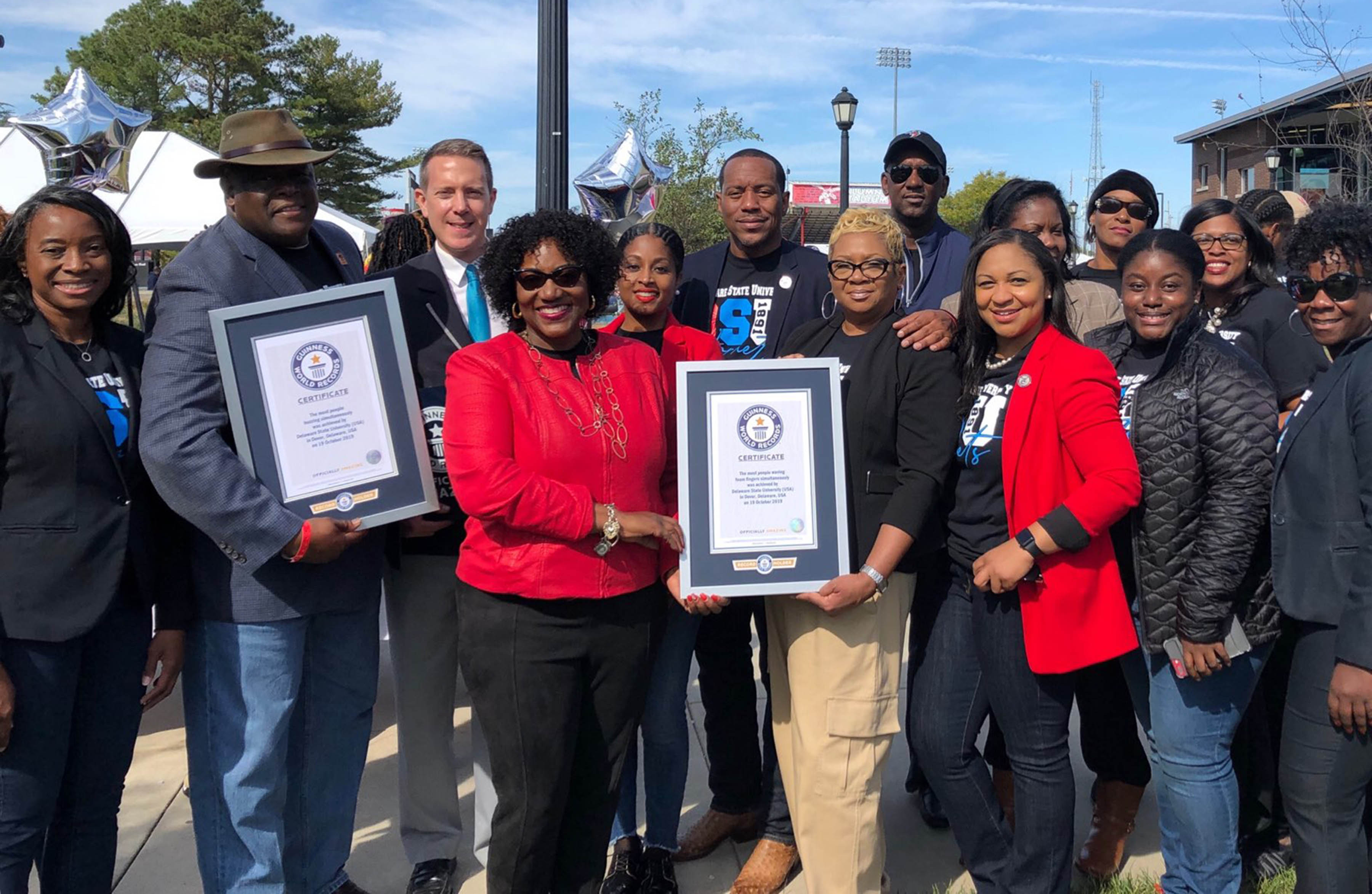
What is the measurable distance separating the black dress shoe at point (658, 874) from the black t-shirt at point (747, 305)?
1913 millimetres

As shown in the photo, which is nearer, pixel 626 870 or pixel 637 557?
pixel 637 557

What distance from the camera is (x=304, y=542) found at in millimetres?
2770

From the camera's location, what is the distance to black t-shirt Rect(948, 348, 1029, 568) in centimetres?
297

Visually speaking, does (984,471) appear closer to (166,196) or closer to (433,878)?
(433,878)

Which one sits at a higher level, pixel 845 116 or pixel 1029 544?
pixel 845 116

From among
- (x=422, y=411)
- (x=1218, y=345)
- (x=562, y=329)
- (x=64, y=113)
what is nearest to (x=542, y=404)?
(x=562, y=329)

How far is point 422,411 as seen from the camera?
3166 mm

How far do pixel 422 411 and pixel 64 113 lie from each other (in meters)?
6.12

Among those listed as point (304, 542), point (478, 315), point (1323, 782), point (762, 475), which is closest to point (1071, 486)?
point (762, 475)

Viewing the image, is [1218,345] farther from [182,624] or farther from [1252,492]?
[182,624]

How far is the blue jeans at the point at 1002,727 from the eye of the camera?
2.98m

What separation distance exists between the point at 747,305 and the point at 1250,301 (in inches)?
80.1

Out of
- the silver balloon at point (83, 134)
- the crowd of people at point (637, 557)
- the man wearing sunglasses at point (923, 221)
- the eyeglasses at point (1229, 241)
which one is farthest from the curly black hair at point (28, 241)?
the silver balloon at point (83, 134)

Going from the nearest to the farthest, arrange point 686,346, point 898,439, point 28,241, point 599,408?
point 28,241
point 599,408
point 898,439
point 686,346
